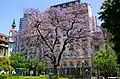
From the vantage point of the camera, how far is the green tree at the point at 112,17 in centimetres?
1229

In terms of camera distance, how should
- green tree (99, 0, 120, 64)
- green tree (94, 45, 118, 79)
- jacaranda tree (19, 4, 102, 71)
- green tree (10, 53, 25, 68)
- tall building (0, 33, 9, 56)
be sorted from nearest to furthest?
green tree (99, 0, 120, 64) < jacaranda tree (19, 4, 102, 71) < green tree (94, 45, 118, 79) < tall building (0, 33, 9, 56) < green tree (10, 53, 25, 68)

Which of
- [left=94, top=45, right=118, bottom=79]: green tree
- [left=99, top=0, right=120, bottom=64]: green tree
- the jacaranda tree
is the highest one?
the jacaranda tree

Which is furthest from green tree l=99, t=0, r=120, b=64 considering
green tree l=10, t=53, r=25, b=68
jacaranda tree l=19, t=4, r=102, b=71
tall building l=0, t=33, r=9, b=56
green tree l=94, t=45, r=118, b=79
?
green tree l=10, t=53, r=25, b=68

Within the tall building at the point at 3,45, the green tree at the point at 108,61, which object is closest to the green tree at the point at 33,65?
the tall building at the point at 3,45

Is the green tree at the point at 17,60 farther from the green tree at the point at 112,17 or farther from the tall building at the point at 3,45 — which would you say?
the green tree at the point at 112,17

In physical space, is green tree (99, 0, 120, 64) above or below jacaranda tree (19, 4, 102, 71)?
below

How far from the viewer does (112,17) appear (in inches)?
485

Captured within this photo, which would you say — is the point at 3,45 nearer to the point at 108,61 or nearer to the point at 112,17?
the point at 108,61

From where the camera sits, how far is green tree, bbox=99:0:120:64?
12289 mm

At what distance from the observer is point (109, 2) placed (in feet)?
46.4

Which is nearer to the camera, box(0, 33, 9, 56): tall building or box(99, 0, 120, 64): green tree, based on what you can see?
box(99, 0, 120, 64): green tree

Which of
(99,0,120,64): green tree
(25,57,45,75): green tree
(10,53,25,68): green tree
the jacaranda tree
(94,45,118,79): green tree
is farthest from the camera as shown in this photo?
(10,53,25,68): green tree

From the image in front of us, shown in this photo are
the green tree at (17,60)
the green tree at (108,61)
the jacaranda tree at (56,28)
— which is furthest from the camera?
the green tree at (17,60)

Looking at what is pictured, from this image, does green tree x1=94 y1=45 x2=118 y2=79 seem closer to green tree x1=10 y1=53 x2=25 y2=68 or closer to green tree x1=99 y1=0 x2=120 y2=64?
green tree x1=99 y1=0 x2=120 y2=64
